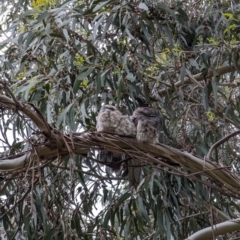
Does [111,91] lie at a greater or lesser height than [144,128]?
greater

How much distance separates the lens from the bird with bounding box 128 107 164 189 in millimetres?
1964

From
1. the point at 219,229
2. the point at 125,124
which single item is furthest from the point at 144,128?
the point at 219,229

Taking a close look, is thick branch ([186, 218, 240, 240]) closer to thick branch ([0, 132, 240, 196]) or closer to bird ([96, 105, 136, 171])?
thick branch ([0, 132, 240, 196])

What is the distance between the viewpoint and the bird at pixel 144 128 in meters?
1.96

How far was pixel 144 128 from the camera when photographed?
6.54 ft

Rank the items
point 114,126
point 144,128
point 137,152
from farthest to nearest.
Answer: point 114,126, point 144,128, point 137,152

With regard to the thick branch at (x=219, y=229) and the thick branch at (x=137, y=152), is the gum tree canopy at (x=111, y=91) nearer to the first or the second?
the thick branch at (x=219, y=229)

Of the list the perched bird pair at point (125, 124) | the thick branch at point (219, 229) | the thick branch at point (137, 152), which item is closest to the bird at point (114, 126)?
the perched bird pair at point (125, 124)

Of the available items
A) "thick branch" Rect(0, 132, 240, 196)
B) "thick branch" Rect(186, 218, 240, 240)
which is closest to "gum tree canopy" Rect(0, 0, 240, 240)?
"thick branch" Rect(186, 218, 240, 240)

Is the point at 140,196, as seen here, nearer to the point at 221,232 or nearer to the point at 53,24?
the point at 221,232

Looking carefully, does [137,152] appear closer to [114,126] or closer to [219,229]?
[114,126]

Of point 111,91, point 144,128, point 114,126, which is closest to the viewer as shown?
point 144,128

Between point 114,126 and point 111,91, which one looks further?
point 111,91

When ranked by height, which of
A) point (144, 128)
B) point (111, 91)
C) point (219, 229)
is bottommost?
point (219, 229)
